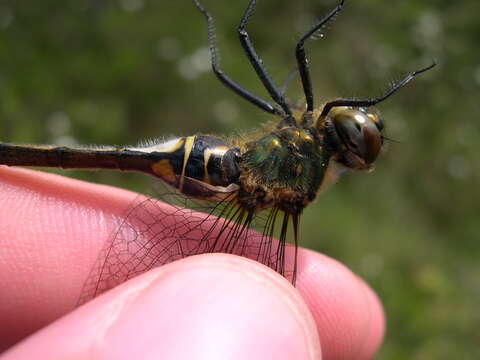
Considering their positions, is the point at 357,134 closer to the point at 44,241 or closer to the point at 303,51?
the point at 303,51

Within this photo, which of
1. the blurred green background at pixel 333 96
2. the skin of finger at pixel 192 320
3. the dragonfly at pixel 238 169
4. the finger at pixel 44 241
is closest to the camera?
the skin of finger at pixel 192 320

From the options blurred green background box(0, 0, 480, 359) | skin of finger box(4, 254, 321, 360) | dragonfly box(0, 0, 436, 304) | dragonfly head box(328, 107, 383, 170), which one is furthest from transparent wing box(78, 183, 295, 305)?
blurred green background box(0, 0, 480, 359)

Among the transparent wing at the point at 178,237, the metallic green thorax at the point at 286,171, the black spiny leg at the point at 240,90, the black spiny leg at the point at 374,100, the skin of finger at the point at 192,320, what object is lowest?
the skin of finger at the point at 192,320

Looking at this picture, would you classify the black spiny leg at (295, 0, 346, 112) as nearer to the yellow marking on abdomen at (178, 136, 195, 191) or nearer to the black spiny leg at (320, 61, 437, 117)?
the black spiny leg at (320, 61, 437, 117)

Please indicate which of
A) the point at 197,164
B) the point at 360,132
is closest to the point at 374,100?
the point at 360,132

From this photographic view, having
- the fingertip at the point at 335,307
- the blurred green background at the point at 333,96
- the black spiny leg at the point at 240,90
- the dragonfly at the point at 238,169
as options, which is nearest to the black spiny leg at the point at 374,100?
the dragonfly at the point at 238,169

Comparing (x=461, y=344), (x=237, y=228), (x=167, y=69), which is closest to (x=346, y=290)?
(x=237, y=228)

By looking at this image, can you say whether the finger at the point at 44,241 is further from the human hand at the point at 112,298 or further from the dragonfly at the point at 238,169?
the dragonfly at the point at 238,169

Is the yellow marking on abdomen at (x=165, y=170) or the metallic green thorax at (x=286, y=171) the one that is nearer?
the metallic green thorax at (x=286, y=171)
